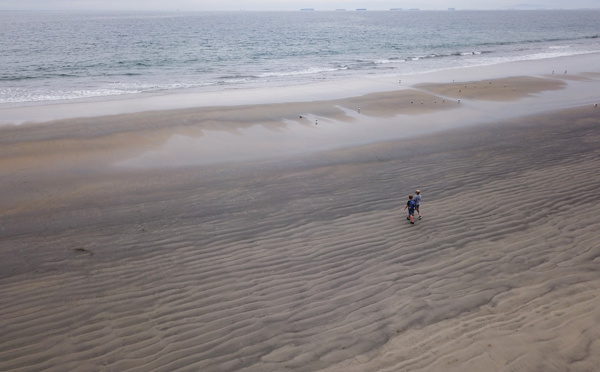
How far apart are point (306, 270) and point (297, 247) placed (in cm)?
90

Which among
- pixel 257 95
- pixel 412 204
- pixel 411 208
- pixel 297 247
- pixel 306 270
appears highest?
pixel 257 95

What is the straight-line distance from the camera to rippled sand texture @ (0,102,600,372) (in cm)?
605

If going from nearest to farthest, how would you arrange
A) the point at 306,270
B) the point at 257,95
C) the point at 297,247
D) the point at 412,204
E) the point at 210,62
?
the point at 306,270 < the point at 297,247 < the point at 412,204 < the point at 257,95 < the point at 210,62

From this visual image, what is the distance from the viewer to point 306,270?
26.7 ft

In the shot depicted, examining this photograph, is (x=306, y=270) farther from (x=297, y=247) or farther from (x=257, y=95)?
(x=257, y=95)

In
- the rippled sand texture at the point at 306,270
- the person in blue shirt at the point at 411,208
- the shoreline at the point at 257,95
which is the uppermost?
the shoreline at the point at 257,95

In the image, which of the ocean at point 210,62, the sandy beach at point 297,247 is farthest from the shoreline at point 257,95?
the sandy beach at point 297,247

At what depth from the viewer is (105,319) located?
679 centimetres

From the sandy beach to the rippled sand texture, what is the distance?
0.04 metres

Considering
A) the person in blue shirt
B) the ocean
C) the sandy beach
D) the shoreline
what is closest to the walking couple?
the person in blue shirt

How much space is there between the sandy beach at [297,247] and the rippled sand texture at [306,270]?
37mm

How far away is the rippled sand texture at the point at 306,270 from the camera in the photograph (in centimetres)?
605

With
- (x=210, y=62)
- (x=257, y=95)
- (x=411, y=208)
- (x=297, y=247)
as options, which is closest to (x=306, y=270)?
(x=297, y=247)

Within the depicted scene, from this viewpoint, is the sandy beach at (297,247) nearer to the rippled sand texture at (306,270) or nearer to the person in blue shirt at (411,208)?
the rippled sand texture at (306,270)
